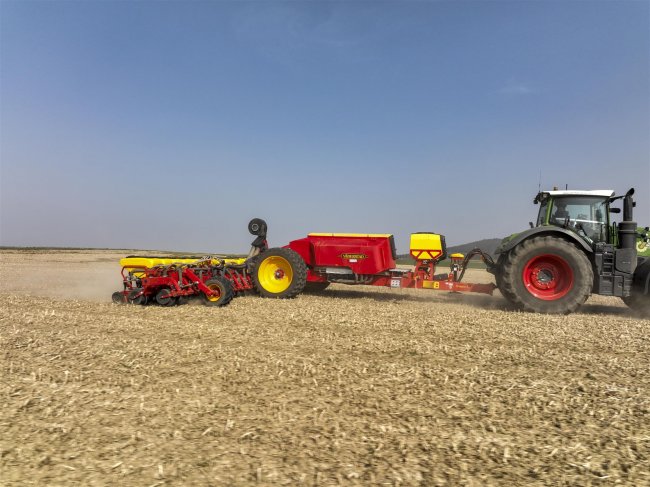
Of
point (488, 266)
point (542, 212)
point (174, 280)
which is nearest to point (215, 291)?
point (174, 280)

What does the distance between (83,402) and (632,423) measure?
415cm

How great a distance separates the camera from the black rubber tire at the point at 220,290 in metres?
8.07

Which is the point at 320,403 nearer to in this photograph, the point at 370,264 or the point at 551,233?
the point at 370,264

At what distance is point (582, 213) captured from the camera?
27.4 feet

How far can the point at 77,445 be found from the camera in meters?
2.68

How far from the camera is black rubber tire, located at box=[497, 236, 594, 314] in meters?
7.60

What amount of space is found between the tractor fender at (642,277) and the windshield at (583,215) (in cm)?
75

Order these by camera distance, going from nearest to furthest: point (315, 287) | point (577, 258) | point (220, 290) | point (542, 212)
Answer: point (577, 258) < point (220, 290) < point (542, 212) < point (315, 287)

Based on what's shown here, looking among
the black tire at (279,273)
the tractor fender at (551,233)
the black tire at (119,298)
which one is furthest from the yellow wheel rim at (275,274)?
the tractor fender at (551,233)

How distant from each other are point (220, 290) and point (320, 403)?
5222mm

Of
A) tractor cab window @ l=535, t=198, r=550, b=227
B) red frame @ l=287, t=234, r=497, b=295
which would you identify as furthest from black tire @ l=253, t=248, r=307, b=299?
tractor cab window @ l=535, t=198, r=550, b=227

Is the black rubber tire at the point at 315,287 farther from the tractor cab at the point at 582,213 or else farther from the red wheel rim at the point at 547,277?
the tractor cab at the point at 582,213

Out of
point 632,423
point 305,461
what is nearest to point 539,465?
point 632,423

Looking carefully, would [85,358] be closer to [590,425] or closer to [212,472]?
[212,472]
